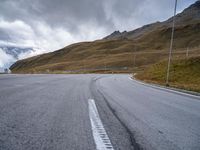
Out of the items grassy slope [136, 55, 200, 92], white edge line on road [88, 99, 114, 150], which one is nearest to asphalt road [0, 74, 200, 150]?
white edge line on road [88, 99, 114, 150]

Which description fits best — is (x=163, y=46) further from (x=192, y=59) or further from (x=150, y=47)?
(x=192, y=59)

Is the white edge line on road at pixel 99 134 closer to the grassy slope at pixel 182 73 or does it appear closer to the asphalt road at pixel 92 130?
the asphalt road at pixel 92 130

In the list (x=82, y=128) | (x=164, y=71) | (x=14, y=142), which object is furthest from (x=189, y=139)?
(x=164, y=71)

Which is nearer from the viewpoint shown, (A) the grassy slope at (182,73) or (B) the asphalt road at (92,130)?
(B) the asphalt road at (92,130)

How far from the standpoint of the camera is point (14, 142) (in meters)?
3.42

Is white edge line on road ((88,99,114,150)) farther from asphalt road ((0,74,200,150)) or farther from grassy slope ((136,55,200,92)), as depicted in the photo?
grassy slope ((136,55,200,92))

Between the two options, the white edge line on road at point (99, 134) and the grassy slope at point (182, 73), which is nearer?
the white edge line on road at point (99, 134)

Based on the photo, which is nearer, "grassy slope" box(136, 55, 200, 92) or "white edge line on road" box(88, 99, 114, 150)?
"white edge line on road" box(88, 99, 114, 150)

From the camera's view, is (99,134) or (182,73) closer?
(99,134)

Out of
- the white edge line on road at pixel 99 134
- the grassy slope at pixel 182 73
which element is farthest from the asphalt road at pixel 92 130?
the grassy slope at pixel 182 73

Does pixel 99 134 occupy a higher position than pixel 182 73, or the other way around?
pixel 99 134

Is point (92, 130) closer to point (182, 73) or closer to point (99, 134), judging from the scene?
point (99, 134)

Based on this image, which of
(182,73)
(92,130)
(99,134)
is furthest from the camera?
(182,73)

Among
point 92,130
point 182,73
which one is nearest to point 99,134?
point 92,130
